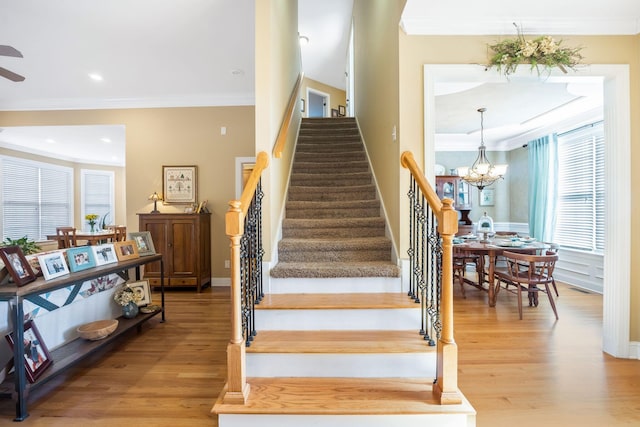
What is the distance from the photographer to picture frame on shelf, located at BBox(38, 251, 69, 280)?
2100 millimetres

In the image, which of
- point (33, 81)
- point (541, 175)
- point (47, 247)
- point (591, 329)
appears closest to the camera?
point (591, 329)

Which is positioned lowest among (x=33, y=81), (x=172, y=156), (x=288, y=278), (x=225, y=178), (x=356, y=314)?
(x=356, y=314)

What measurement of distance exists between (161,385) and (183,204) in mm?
3257

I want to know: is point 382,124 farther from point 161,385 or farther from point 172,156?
point 172,156

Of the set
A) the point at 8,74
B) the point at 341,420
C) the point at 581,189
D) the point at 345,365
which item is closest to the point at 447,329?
the point at 345,365

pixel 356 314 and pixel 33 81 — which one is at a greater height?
pixel 33 81

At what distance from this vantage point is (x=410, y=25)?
7.93 feet

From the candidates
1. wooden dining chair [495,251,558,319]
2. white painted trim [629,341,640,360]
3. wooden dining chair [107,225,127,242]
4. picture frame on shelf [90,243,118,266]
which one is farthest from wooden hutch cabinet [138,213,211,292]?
white painted trim [629,341,640,360]

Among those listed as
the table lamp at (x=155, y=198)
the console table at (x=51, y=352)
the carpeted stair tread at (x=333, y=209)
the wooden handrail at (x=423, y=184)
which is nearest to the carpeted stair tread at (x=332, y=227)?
the carpeted stair tread at (x=333, y=209)

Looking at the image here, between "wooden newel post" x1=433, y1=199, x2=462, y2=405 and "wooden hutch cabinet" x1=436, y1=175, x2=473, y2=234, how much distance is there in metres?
4.85

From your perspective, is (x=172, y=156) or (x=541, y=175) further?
(x=541, y=175)

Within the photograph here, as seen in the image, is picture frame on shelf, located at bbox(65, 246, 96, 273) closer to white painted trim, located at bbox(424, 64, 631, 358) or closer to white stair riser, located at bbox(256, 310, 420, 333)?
white stair riser, located at bbox(256, 310, 420, 333)

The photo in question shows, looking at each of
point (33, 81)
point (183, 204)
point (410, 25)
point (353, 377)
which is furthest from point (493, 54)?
point (33, 81)

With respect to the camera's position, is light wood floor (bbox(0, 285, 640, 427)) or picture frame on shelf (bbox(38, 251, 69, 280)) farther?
picture frame on shelf (bbox(38, 251, 69, 280))
